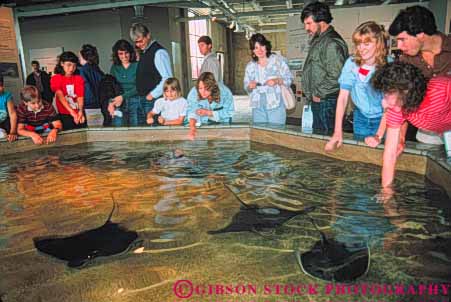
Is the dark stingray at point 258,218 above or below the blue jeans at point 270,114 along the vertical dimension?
below

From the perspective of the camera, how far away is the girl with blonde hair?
3064 mm

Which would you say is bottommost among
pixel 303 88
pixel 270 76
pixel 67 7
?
pixel 303 88

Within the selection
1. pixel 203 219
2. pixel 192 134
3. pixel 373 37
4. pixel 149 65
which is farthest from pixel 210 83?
pixel 203 219

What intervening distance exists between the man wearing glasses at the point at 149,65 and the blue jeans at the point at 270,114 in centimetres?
140

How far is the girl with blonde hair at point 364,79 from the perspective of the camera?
306cm

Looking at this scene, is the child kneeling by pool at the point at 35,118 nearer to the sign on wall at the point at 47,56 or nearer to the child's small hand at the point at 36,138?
the child's small hand at the point at 36,138

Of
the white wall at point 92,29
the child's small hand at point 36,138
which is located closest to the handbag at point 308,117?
the child's small hand at point 36,138

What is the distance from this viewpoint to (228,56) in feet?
73.7

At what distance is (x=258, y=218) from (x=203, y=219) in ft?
1.21

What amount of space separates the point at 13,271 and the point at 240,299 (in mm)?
1211

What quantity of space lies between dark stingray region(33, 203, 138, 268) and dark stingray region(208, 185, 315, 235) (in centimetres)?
53

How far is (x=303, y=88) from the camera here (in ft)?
14.2

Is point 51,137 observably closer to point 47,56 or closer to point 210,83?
point 210,83

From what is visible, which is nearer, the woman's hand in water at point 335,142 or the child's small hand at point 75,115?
the woman's hand in water at point 335,142
